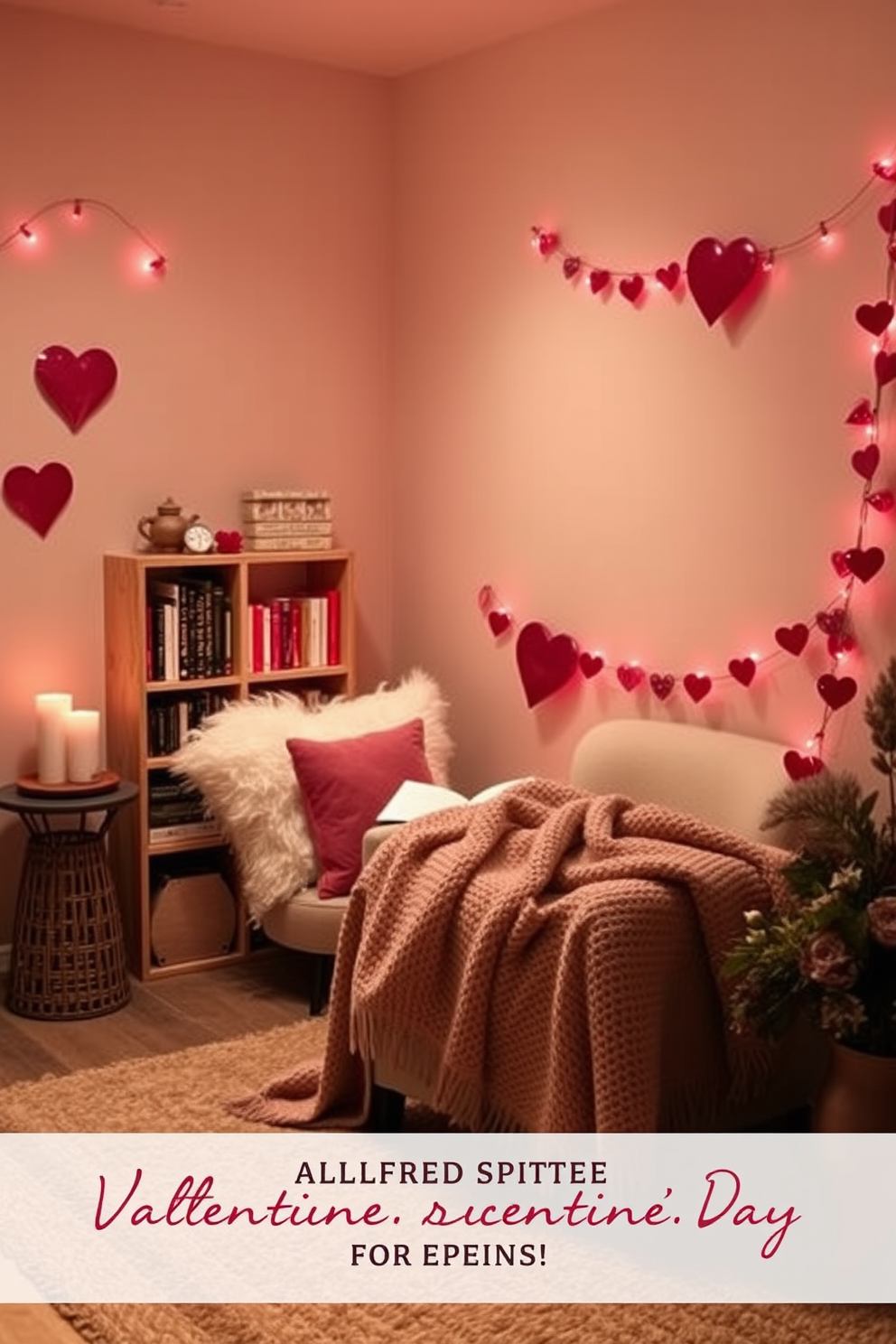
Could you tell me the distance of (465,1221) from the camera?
3123 mm

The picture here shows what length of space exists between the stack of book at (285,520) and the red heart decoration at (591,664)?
0.86 meters

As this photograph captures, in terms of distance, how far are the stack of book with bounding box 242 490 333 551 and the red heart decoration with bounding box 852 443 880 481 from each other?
172cm

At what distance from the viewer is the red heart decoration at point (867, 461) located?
3607 millimetres

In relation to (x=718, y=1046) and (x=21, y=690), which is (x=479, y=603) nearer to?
(x=21, y=690)

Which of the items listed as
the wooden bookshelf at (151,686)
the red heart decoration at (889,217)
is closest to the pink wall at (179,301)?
the wooden bookshelf at (151,686)

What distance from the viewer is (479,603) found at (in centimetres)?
484

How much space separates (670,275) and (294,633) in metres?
1.47

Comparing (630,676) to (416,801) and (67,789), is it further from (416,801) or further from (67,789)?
(67,789)

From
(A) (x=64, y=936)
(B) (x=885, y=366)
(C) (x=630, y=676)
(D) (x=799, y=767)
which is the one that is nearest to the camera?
(B) (x=885, y=366)

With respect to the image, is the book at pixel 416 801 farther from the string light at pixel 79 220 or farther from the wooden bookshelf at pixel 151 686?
the string light at pixel 79 220

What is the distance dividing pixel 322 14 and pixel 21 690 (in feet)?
6.44

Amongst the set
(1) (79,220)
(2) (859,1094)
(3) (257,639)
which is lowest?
(2) (859,1094)

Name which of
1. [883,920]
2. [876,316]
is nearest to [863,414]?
[876,316]

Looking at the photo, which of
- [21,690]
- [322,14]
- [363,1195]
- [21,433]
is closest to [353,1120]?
[363,1195]
